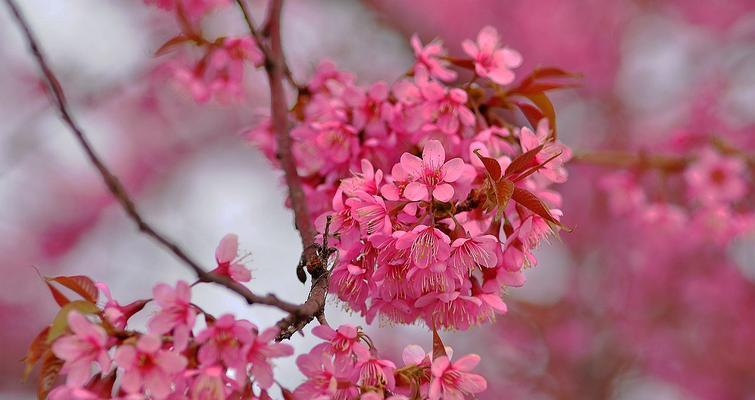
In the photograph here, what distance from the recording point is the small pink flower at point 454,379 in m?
1.17

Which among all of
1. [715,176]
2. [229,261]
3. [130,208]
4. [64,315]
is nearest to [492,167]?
[229,261]

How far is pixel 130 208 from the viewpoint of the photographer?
929 millimetres

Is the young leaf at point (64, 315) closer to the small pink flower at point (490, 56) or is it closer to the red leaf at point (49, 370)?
the red leaf at point (49, 370)

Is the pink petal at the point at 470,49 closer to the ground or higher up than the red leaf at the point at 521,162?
higher up

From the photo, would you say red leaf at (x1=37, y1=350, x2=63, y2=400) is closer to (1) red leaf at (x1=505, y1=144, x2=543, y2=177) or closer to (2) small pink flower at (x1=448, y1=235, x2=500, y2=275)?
(2) small pink flower at (x1=448, y1=235, x2=500, y2=275)

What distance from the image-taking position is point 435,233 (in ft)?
3.77

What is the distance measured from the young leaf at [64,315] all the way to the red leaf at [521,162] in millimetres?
615

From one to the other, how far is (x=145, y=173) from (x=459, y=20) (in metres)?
2.18

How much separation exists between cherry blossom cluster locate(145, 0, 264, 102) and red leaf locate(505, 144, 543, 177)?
2.38ft

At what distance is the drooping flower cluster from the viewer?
1017 millimetres

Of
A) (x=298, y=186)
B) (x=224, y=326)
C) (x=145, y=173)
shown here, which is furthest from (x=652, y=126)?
(x=224, y=326)

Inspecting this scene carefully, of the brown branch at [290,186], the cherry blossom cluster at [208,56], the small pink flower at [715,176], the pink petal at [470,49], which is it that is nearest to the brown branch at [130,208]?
the brown branch at [290,186]

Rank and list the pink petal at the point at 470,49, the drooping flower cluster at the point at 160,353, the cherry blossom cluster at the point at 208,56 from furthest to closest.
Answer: the cherry blossom cluster at the point at 208,56 < the pink petal at the point at 470,49 < the drooping flower cluster at the point at 160,353

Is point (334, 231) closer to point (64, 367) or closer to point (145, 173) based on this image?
point (64, 367)
